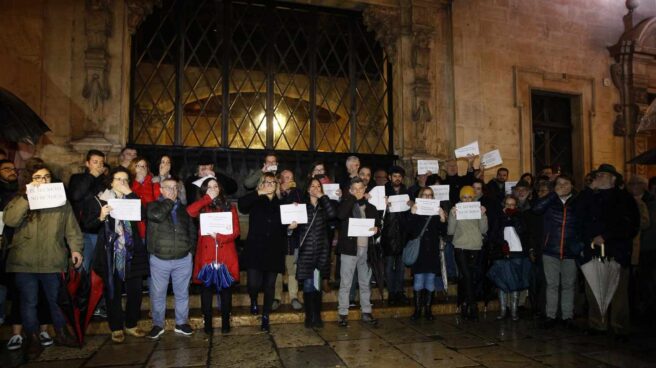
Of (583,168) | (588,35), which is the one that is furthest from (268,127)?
(588,35)

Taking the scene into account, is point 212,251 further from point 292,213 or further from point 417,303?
point 417,303

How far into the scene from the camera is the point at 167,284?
5.37 m

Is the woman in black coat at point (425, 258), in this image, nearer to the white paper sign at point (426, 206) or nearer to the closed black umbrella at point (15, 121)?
the white paper sign at point (426, 206)

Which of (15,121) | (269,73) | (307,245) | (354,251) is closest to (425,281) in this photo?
(354,251)

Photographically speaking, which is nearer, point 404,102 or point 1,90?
point 1,90

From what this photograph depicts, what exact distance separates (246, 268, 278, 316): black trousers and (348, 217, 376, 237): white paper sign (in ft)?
3.95

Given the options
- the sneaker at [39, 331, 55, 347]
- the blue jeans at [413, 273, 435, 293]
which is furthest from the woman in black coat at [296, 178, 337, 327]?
the sneaker at [39, 331, 55, 347]

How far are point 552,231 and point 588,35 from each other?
7559 mm

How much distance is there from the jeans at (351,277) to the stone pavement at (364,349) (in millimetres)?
297

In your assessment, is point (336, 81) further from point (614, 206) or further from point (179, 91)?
point (614, 206)

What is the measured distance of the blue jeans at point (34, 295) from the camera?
4.77 m

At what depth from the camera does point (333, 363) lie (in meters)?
4.51

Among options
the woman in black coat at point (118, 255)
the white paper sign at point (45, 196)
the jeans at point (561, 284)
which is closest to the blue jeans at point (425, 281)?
the jeans at point (561, 284)

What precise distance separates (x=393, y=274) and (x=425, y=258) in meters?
0.73
